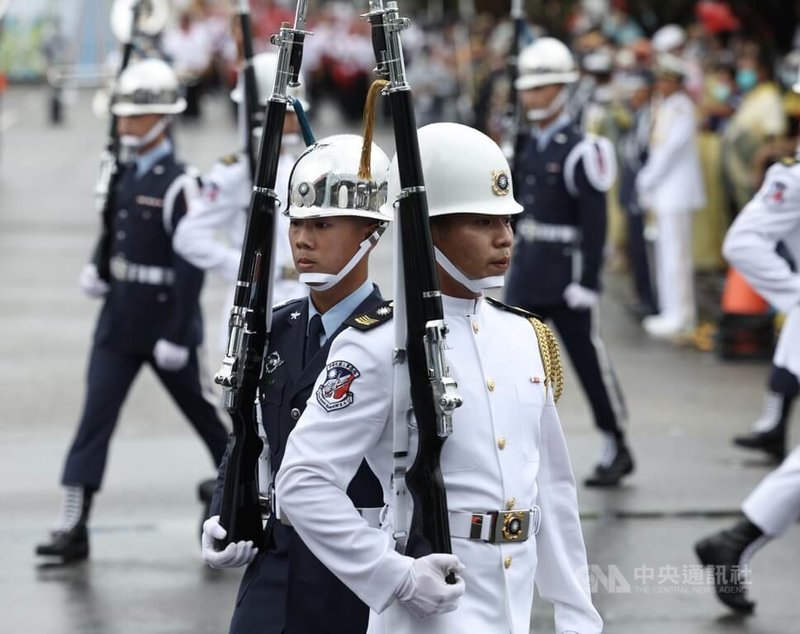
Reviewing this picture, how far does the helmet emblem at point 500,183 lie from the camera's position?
4.07 m

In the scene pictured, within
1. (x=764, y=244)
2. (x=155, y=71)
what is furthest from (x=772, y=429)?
(x=155, y=71)

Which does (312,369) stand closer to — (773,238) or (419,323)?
(419,323)

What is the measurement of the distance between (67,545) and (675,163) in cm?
803

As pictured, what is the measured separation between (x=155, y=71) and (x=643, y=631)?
3.42 metres

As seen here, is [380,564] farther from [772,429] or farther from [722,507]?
[772,429]

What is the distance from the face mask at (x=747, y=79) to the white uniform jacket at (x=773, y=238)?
30.8 ft

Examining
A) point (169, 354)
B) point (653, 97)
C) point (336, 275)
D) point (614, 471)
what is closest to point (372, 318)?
point (336, 275)

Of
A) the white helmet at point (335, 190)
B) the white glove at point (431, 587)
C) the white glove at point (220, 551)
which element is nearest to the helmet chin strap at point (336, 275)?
the white helmet at point (335, 190)

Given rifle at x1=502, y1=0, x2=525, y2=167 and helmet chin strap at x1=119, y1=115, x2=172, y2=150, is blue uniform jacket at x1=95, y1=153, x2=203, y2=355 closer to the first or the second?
helmet chin strap at x1=119, y1=115, x2=172, y2=150

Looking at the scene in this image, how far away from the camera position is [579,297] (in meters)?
8.81

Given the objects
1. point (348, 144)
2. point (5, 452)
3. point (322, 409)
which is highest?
point (348, 144)

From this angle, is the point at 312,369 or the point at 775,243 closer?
the point at 312,369

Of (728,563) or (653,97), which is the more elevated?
(653,97)

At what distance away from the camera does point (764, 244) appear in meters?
6.91
